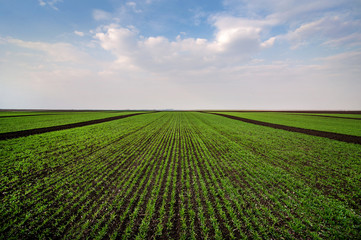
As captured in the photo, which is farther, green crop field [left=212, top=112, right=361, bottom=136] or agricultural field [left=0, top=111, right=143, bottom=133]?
green crop field [left=212, top=112, right=361, bottom=136]

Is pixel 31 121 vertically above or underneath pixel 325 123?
above

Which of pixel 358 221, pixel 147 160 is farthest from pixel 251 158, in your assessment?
pixel 147 160

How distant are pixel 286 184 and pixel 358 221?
2.92 m

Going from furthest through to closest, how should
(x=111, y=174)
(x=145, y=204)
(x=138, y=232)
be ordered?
(x=111, y=174) < (x=145, y=204) < (x=138, y=232)

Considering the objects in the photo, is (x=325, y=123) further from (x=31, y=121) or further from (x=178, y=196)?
(x=31, y=121)

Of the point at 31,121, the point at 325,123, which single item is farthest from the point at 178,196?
the point at 325,123

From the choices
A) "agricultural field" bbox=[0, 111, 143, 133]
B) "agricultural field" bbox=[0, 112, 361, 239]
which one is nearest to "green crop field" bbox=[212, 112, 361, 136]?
"agricultural field" bbox=[0, 112, 361, 239]

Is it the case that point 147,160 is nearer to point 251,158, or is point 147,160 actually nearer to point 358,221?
point 251,158

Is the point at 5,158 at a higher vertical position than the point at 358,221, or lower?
higher

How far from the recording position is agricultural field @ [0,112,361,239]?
5312 millimetres

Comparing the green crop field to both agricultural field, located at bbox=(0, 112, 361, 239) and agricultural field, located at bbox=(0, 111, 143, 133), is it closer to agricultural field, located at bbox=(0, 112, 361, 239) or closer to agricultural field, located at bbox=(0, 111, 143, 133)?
agricultural field, located at bbox=(0, 112, 361, 239)

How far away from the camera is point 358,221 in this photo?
19.0 feet

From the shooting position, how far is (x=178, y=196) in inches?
287

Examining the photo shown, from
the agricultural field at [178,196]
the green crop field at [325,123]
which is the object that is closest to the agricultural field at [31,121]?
the agricultural field at [178,196]
